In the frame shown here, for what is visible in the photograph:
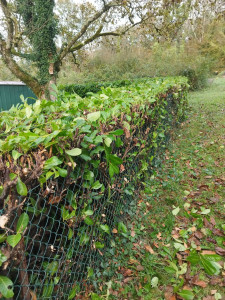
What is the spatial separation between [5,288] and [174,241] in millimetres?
2107

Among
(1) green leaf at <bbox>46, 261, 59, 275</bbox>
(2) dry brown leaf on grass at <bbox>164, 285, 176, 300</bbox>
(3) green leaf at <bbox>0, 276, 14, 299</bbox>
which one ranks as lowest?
(2) dry brown leaf on grass at <bbox>164, 285, 176, 300</bbox>

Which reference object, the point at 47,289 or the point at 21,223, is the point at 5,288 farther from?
the point at 47,289

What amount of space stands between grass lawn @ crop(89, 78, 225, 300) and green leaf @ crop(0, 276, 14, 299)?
1.16 meters

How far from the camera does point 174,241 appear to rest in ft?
8.42

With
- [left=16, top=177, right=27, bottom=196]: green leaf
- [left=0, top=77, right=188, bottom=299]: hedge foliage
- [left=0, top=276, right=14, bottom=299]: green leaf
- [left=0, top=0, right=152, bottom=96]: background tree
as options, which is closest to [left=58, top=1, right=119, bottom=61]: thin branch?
[left=0, top=0, right=152, bottom=96]: background tree

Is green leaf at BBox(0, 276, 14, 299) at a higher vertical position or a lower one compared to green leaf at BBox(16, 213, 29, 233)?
lower

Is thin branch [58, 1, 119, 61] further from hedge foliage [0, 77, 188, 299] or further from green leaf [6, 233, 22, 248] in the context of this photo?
green leaf [6, 233, 22, 248]

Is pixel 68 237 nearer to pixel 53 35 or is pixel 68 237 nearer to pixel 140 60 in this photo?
pixel 53 35

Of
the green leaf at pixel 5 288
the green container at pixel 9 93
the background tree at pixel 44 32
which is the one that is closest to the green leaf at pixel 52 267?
the green leaf at pixel 5 288

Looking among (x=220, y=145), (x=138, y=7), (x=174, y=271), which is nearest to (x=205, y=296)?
(x=174, y=271)

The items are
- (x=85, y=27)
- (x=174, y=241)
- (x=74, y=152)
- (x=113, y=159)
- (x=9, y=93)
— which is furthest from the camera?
(x=9, y=93)

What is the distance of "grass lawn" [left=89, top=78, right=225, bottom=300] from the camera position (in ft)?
6.54

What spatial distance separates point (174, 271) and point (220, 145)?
4.03 m

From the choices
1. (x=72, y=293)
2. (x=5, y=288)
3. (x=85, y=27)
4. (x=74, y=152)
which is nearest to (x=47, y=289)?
(x=72, y=293)
